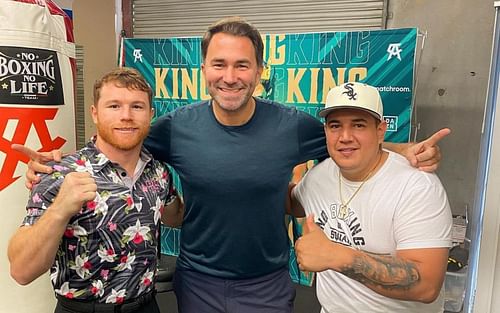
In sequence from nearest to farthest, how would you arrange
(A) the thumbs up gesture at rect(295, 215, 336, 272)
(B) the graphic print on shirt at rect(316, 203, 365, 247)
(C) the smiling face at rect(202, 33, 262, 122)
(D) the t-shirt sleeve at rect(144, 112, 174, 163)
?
1. (A) the thumbs up gesture at rect(295, 215, 336, 272)
2. (B) the graphic print on shirt at rect(316, 203, 365, 247)
3. (C) the smiling face at rect(202, 33, 262, 122)
4. (D) the t-shirt sleeve at rect(144, 112, 174, 163)

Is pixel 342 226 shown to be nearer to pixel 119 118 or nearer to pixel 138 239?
pixel 138 239

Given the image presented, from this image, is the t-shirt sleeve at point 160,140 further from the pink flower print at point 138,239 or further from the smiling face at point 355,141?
the smiling face at point 355,141

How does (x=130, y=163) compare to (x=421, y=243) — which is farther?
(x=130, y=163)

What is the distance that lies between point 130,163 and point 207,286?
60 centimetres

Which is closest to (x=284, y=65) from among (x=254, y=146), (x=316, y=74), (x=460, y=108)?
(x=316, y=74)

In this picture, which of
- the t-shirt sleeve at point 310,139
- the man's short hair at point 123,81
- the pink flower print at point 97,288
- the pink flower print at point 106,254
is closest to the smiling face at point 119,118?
the man's short hair at point 123,81

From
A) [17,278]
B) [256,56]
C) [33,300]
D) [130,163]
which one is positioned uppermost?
[256,56]

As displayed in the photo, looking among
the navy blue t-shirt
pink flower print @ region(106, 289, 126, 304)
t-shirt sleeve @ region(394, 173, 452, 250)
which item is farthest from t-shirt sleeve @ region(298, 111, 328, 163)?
pink flower print @ region(106, 289, 126, 304)

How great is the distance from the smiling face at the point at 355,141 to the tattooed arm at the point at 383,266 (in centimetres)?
29

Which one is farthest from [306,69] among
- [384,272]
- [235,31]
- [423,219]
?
[384,272]

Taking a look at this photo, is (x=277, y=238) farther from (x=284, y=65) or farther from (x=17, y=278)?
(x=284, y=65)

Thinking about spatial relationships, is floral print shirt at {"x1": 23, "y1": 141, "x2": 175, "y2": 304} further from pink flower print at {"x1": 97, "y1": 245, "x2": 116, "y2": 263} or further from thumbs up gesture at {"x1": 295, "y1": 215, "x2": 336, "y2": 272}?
thumbs up gesture at {"x1": 295, "y1": 215, "x2": 336, "y2": 272}

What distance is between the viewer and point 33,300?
1.85 meters

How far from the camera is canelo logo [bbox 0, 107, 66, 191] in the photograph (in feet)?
5.53
